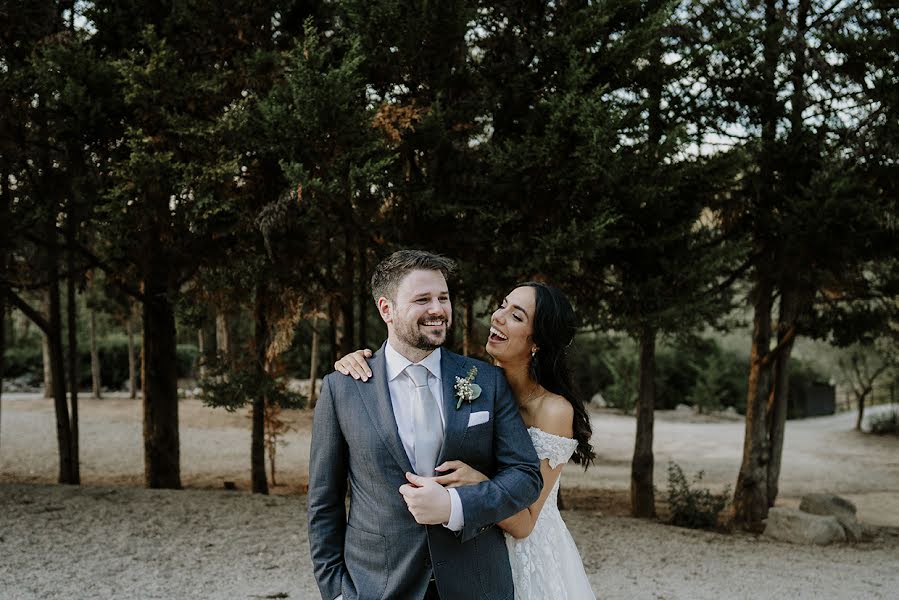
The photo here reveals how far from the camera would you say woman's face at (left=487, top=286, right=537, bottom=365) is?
3.08 meters

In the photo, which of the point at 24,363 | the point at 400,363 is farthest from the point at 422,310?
the point at 24,363

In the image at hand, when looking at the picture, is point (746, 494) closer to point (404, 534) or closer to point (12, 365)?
point (404, 534)

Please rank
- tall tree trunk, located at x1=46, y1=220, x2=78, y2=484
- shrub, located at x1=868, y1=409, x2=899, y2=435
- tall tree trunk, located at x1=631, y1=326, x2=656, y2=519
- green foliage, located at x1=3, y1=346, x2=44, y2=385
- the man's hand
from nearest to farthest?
the man's hand → tall tree trunk, located at x1=46, y1=220, x2=78, y2=484 → tall tree trunk, located at x1=631, y1=326, x2=656, y2=519 → shrub, located at x1=868, y1=409, x2=899, y2=435 → green foliage, located at x1=3, y1=346, x2=44, y2=385

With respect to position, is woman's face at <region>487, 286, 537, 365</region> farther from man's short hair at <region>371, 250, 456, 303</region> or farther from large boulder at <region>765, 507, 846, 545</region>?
large boulder at <region>765, 507, 846, 545</region>

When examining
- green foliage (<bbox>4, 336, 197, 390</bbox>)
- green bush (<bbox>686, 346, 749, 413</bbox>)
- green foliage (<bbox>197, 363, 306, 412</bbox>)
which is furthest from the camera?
green foliage (<bbox>4, 336, 197, 390</bbox>)

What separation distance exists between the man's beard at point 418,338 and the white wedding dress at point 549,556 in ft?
2.14

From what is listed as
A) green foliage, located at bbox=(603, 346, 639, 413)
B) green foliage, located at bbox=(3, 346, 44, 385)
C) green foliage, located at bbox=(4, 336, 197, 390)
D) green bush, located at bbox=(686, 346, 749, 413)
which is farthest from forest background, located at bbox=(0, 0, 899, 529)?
green foliage, located at bbox=(3, 346, 44, 385)

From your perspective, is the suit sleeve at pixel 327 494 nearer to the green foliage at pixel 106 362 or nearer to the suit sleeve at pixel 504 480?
the suit sleeve at pixel 504 480

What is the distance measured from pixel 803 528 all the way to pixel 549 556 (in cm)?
828

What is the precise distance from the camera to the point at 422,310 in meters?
2.56

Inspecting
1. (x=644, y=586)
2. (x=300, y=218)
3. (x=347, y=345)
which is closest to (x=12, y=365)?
(x=347, y=345)

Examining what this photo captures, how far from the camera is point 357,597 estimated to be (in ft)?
8.59

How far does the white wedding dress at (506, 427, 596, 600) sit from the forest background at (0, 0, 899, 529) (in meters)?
4.61

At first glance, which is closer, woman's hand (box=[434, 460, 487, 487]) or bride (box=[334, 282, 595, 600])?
woman's hand (box=[434, 460, 487, 487])
